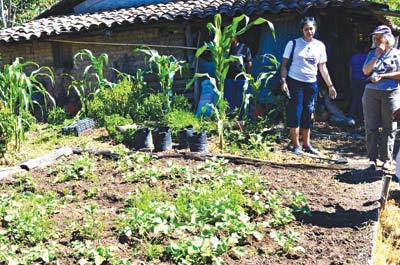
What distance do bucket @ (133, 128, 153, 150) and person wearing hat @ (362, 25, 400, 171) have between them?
10.0ft

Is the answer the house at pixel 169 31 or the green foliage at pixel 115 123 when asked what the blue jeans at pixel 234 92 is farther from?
the green foliage at pixel 115 123

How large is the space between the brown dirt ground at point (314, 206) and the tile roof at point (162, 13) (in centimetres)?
456

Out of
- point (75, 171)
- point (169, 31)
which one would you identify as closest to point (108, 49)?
point (169, 31)

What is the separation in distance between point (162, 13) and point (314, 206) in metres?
8.00

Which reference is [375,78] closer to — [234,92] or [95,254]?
[95,254]

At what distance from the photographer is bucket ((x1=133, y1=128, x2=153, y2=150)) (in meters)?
6.91

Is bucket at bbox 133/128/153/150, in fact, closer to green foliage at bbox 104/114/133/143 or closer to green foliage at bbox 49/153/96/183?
green foliage at bbox 104/114/133/143

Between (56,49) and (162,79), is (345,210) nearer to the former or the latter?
(162,79)

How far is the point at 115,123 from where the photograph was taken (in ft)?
27.3

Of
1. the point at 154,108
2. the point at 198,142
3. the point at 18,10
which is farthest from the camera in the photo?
the point at 18,10

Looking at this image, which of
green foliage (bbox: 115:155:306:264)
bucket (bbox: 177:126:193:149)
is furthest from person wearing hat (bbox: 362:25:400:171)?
bucket (bbox: 177:126:193:149)

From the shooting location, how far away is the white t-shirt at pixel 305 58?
245 inches

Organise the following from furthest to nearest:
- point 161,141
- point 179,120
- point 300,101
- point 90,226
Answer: point 179,120 → point 161,141 → point 300,101 → point 90,226

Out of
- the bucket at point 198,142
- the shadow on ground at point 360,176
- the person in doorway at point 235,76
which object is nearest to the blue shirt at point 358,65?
the person in doorway at point 235,76
